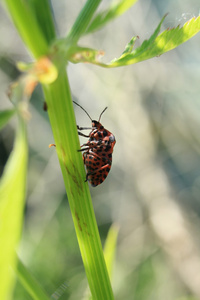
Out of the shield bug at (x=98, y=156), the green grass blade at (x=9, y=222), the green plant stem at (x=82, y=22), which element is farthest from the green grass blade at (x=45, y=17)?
the shield bug at (x=98, y=156)

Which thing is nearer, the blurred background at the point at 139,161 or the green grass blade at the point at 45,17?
the green grass blade at the point at 45,17

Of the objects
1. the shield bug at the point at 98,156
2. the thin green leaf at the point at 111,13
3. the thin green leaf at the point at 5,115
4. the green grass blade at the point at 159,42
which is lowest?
the thin green leaf at the point at 5,115

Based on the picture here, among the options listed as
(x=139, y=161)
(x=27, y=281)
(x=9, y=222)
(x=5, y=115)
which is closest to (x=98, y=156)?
(x=27, y=281)

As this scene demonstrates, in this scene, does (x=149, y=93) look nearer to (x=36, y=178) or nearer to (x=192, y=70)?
(x=192, y=70)

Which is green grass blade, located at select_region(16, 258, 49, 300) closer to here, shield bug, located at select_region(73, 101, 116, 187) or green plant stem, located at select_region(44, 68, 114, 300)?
green plant stem, located at select_region(44, 68, 114, 300)

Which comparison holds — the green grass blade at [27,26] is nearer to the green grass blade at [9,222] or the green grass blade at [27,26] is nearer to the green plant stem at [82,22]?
the green plant stem at [82,22]

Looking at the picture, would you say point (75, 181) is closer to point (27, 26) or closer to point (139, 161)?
point (27, 26)

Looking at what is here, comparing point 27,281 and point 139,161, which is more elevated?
point 139,161

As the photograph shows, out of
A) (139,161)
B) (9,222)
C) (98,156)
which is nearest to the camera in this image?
(9,222)

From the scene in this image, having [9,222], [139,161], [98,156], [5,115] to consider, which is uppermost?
[139,161]
